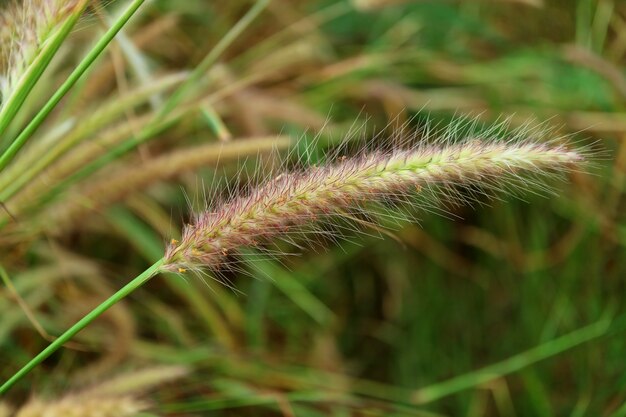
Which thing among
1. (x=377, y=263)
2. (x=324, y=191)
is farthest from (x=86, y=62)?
(x=377, y=263)

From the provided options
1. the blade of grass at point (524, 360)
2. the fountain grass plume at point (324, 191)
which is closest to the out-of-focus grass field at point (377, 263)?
the blade of grass at point (524, 360)

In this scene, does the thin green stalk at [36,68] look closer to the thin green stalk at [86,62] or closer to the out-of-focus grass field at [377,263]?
the thin green stalk at [86,62]

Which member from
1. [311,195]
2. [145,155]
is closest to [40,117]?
[311,195]

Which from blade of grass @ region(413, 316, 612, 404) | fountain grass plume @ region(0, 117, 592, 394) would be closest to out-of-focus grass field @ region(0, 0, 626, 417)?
blade of grass @ region(413, 316, 612, 404)

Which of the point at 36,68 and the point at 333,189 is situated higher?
the point at 36,68

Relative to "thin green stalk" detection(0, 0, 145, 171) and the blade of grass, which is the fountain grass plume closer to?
"thin green stalk" detection(0, 0, 145, 171)

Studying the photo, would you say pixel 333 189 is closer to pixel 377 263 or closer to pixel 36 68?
pixel 36 68
